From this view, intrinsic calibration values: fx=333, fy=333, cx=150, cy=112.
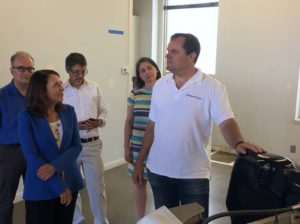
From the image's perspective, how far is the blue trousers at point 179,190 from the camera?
167cm

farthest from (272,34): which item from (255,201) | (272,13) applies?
(255,201)

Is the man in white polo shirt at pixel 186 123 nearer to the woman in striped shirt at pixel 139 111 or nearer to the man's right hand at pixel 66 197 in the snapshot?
the man's right hand at pixel 66 197

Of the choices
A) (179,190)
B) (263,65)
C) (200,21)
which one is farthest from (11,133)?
(200,21)

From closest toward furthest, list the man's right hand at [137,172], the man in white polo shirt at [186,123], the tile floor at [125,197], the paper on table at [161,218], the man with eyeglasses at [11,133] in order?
the paper on table at [161,218] < the man in white polo shirt at [186,123] < the man's right hand at [137,172] < the man with eyeglasses at [11,133] < the tile floor at [125,197]

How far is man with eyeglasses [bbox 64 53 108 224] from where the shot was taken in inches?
95.0

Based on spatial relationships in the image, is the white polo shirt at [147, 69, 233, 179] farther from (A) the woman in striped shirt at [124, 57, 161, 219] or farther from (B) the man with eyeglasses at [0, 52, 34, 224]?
(B) the man with eyeglasses at [0, 52, 34, 224]

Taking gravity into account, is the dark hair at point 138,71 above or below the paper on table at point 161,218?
above

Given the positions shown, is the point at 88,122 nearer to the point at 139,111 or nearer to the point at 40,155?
the point at 139,111

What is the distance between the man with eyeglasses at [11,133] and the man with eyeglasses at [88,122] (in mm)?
Result: 342

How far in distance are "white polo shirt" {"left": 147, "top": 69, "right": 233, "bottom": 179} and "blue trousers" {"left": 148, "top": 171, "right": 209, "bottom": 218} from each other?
34 millimetres

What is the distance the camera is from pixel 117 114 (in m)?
4.16

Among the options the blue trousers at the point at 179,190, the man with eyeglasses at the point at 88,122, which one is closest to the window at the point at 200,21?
the man with eyeglasses at the point at 88,122

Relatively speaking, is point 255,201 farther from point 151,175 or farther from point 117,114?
point 117,114

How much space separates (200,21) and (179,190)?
13.4ft
